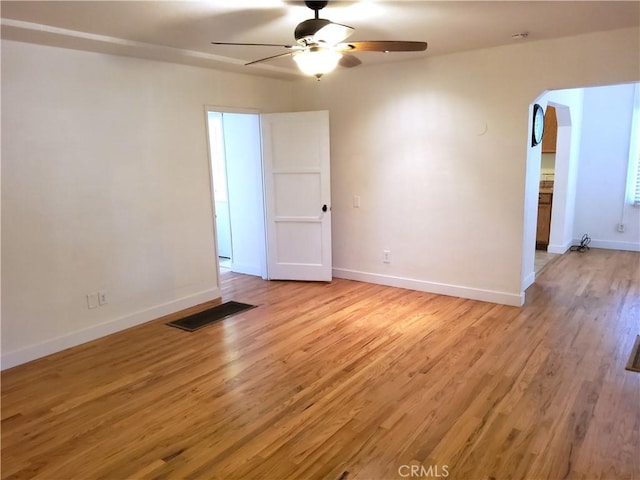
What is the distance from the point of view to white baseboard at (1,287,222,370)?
3.35 meters

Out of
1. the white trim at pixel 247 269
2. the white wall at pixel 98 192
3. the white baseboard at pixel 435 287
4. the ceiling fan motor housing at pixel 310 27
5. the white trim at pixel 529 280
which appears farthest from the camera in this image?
the white trim at pixel 247 269

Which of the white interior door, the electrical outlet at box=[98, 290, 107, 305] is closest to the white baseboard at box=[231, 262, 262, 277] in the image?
the white interior door

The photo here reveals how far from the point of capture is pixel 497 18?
3.12m

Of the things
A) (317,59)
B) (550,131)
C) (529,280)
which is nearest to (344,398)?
(317,59)

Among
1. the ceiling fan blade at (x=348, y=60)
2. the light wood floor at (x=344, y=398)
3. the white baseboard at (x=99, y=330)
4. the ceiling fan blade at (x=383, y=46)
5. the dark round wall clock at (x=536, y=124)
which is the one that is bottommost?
the light wood floor at (x=344, y=398)

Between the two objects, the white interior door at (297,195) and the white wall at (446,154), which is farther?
the white interior door at (297,195)

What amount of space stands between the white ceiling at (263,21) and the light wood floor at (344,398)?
248 centimetres

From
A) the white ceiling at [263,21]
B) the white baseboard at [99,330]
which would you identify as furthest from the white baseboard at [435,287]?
the white ceiling at [263,21]

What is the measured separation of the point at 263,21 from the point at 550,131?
5279 millimetres

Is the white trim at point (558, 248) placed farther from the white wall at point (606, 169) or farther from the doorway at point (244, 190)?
the doorway at point (244, 190)

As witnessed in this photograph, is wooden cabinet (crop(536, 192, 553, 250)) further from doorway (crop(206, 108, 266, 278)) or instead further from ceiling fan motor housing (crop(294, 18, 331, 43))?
ceiling fan motor housing (crop(294, 18, 331, 43))

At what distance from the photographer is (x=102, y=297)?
3.84 metres

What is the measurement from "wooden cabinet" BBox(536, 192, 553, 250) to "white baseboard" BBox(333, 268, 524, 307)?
2.87 meters

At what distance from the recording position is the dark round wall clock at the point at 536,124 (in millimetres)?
4371
